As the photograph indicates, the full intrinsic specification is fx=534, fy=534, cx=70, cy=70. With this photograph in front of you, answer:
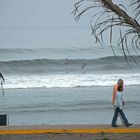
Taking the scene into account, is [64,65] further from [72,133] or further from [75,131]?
[72,133]

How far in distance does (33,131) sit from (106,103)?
37.9 ft

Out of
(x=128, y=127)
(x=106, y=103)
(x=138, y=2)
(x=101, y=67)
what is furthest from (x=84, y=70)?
(x=138, y=2)

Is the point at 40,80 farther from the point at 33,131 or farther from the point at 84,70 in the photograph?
the point at 33,131

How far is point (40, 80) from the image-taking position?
133 ft

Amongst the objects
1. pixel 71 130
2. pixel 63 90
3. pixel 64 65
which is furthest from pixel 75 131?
pixel 64 65

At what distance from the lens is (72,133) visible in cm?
1244

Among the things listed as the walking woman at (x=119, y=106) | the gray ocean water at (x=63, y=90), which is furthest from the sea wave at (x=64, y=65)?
the walking woman at (x=119, y=106)

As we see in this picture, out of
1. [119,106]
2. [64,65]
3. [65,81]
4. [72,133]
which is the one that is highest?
[64,65]

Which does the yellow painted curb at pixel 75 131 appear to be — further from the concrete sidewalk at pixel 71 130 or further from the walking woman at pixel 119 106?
the walking woman at pixel 119 106

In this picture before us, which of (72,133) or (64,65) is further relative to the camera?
(64,65)

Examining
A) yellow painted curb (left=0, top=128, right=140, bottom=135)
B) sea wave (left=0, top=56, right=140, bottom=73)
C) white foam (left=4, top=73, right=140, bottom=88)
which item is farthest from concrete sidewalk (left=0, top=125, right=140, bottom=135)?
sea wave (left=0, top=56, right=140, bottom=73)

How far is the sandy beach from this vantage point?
1188cm

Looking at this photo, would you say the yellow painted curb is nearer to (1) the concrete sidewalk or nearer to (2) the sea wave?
(1) the concrete sidewalk

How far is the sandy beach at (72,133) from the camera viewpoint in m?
11.9
